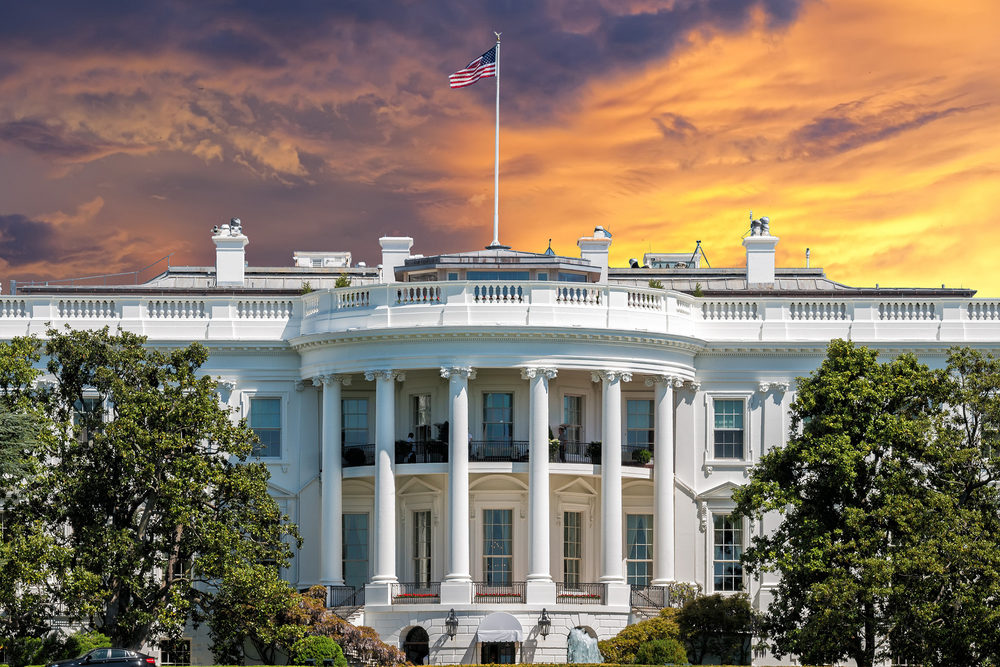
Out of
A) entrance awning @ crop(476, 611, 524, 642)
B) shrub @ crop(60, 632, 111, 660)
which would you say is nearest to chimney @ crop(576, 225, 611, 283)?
entrance awning @ crop(476, 611, 524, 642)

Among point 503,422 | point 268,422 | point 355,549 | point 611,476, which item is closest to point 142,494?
point 268,422

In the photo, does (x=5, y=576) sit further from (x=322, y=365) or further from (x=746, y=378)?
(x=746, y=378)

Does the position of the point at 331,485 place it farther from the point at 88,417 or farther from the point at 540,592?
the point at 88,417

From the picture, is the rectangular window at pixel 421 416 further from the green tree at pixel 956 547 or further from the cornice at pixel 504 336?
the green tree at pixel 956 547

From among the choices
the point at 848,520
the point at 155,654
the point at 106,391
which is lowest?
the point at 155,654

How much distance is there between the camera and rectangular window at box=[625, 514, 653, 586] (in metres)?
64.9

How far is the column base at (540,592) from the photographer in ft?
197

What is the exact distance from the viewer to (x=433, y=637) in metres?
59.8

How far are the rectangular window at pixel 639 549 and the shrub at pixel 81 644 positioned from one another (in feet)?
60.0

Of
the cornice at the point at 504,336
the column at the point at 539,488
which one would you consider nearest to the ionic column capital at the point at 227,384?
the cornice at the point at 504,336

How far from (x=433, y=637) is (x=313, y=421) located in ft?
31.5

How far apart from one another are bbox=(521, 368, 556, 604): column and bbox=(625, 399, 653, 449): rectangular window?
4.94 meters

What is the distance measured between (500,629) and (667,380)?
33.6ft

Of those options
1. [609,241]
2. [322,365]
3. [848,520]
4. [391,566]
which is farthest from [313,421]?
[848,520]
